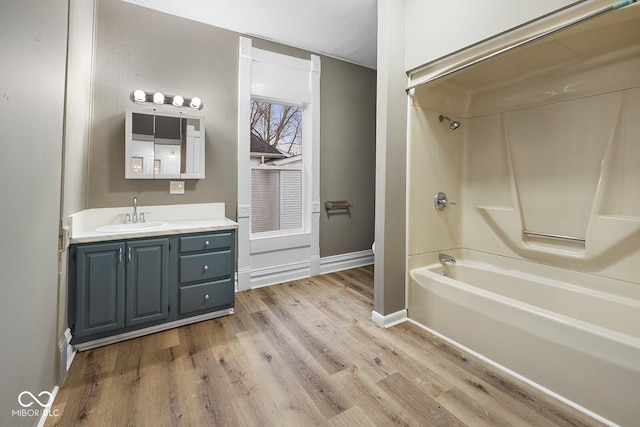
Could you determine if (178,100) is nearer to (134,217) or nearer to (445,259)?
(134,217)

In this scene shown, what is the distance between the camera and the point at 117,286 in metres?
1.98

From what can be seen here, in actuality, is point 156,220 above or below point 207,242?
above

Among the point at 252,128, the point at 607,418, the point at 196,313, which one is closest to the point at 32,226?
the point at 196,313

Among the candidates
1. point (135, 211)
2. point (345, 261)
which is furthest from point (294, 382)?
point (345, 261)

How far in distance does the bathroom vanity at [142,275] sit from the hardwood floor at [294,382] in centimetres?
14

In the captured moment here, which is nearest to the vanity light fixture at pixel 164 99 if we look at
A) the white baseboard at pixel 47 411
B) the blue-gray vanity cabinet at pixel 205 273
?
the blue-gray vanity cabinet at pixel 205 273

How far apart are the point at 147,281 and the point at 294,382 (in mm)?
1313

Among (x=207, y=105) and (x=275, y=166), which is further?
(x=275, y=166)

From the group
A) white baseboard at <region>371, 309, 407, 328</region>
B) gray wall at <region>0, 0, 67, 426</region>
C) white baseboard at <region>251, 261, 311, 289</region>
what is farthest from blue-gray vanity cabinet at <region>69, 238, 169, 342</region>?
white baseboard at <region>371, 309, 407, 328</region>

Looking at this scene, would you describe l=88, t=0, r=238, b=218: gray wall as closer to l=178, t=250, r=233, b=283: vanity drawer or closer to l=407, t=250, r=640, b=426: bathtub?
l=178, t=250, r=233, b=283: vanity drawer

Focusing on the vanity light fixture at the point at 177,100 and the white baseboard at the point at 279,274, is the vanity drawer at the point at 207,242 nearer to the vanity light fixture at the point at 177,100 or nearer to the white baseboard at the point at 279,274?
the white baseboard at the point at 279,274

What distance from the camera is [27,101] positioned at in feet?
3.61

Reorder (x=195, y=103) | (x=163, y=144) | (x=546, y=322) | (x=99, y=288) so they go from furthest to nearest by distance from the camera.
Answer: (x=195, y=103) → (x=163, y=144) → (x=99, y=288) → (x=546, y=322)

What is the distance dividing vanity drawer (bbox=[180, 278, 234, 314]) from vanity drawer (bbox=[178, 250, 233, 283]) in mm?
59
